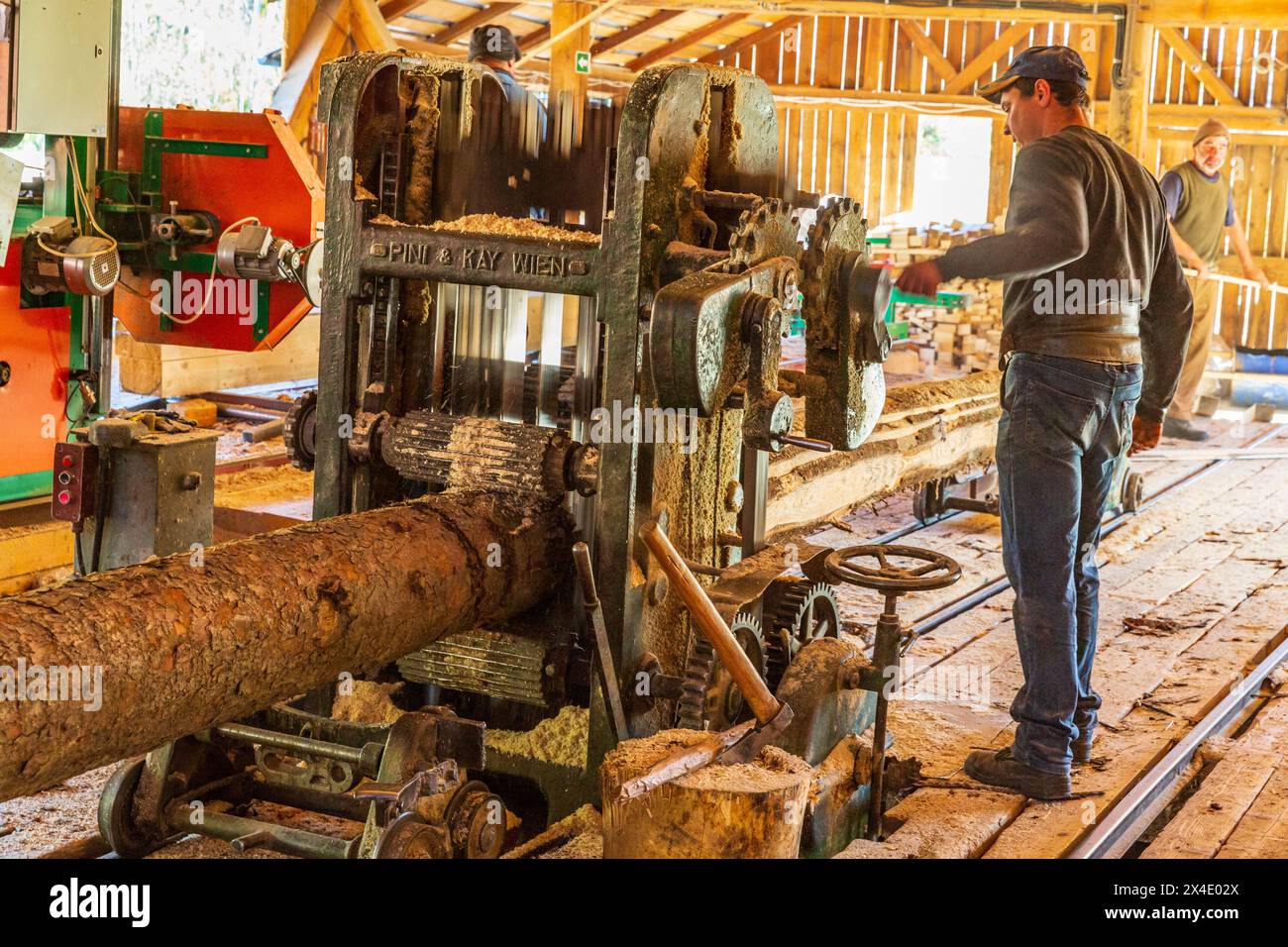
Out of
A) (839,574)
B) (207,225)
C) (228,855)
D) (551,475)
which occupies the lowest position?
(228,855)

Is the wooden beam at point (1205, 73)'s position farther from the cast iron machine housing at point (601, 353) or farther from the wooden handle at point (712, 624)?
the wooden handle at point (712, 624)

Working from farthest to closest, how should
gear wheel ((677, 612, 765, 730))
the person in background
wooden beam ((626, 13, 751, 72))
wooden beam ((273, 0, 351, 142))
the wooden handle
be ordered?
wooden beam ((626, 13, 751, 72)), the person in background, wooden beam ((273, 0, 351, 142)), gear wheel ((677, 612, 765, 730)), the wooden handle

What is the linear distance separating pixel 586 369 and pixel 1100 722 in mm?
2065

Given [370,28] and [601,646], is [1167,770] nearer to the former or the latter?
[601,646]

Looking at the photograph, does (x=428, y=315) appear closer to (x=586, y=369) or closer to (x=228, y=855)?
(x=586, y=369)

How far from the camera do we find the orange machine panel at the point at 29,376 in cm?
511

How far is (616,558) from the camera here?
10.9 feet

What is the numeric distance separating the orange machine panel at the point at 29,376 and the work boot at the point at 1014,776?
134 inches

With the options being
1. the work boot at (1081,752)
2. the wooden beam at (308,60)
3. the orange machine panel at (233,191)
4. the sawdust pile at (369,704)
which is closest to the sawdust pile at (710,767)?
the sawdust pile at (369,704)

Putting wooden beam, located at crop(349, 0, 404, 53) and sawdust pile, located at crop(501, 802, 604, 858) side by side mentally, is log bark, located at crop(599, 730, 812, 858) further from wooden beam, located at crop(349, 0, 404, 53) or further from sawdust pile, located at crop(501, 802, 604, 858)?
wooden beam, located at crop(349, 0, 404, 53)

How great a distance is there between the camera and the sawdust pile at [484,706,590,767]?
3.48 meters

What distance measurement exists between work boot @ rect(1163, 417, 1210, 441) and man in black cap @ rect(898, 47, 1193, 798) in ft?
20.1

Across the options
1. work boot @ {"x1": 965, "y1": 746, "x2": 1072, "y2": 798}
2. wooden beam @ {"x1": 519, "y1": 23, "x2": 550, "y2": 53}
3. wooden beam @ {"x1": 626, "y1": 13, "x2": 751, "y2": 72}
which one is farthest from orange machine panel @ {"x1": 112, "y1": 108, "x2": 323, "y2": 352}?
wooden beam @ {"x1": 626, "y1": 13, "x2": 751, "y2": 72}
